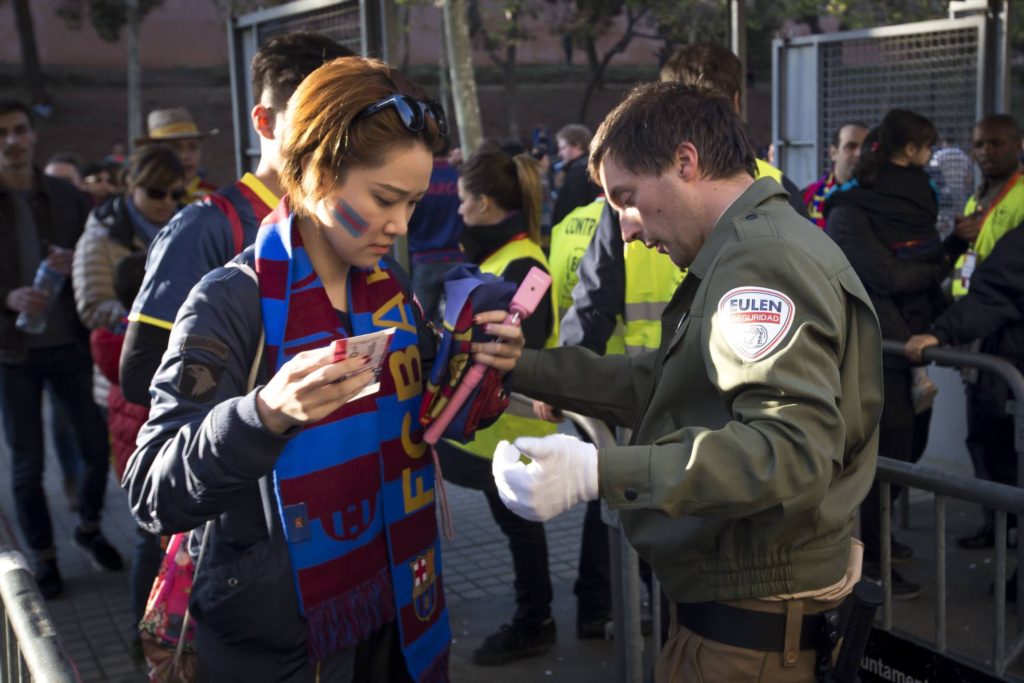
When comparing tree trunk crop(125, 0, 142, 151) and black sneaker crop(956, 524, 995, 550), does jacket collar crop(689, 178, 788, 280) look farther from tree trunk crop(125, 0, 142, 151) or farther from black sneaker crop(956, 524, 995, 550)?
tree trunk crop(125, 0, 142, 151)

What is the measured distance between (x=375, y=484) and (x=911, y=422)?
11.6ft

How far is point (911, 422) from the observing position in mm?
5066

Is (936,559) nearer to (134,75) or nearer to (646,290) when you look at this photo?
(646,290)

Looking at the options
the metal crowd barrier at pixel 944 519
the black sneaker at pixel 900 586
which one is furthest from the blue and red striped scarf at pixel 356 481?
the black sneaker at pixel 900 586

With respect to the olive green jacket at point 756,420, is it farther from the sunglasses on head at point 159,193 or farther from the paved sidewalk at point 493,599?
the sunglasses on head at point 159,193

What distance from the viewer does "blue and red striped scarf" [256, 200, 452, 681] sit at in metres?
2.11

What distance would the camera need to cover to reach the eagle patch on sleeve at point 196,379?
6.55 feet

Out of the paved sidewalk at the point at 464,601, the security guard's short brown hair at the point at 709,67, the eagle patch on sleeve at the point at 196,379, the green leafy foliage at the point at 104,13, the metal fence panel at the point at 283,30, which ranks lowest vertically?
the paved sidewalk at the point at 464,601

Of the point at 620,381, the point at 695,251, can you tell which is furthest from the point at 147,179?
the point at 695,251

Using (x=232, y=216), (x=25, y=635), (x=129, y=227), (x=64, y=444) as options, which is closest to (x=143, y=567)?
(x=129, y=227)

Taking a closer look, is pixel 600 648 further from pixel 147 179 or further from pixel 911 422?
pixel 147 179

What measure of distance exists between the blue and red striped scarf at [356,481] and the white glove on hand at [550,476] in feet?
1.25

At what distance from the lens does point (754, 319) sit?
1.88 meters

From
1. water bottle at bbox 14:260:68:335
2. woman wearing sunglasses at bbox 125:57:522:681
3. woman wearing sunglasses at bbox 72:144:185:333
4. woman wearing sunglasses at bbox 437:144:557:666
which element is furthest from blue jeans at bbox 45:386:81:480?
woman wearing sunglasses at bbox 125:57:522:681
